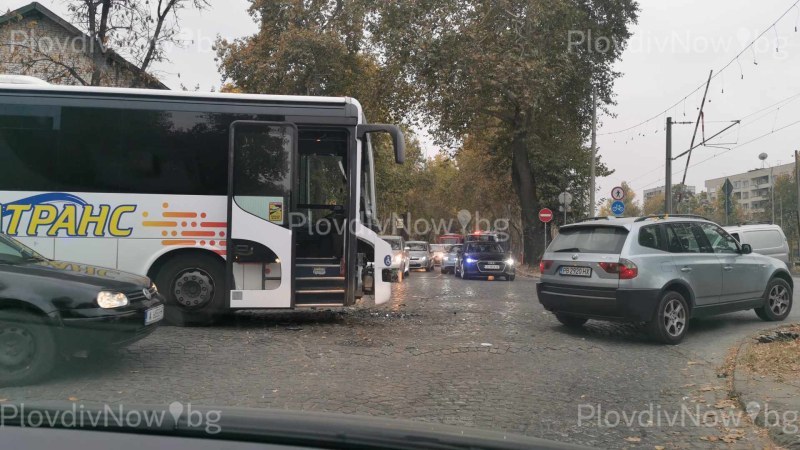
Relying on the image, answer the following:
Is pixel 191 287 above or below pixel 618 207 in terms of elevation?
below

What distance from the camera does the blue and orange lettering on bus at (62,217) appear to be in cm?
858

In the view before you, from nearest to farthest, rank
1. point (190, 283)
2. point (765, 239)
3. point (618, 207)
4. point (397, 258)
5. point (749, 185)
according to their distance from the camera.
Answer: point (190, 283) → point (765, 239) → point (397, 258) → point (618, 207) → point (749, 185)

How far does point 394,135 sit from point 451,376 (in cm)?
421

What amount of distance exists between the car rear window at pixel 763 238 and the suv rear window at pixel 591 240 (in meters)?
7.62

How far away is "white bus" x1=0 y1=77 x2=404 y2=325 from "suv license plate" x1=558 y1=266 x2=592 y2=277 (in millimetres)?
3068

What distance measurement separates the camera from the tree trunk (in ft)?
90.1

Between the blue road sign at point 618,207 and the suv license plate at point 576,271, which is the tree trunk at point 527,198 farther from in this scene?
the suv license plate at point 576,271

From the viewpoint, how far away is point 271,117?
9.06 m

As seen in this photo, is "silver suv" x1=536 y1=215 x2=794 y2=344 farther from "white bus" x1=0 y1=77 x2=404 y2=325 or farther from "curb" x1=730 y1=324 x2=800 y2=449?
"white bus" x1=0 y1=77 x2=404 y2=325

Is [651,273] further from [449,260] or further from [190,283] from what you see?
[449,260]

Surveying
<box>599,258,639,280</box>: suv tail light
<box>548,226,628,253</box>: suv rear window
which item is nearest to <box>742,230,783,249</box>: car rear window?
<box>548,226,628,253</box>: suv rear window

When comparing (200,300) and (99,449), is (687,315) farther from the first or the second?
(99,449)

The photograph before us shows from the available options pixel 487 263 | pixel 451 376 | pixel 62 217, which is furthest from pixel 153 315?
pixel 487 263

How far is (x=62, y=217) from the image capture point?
8672 mm
